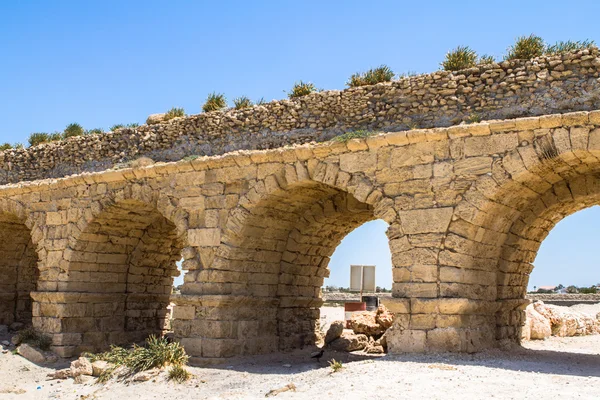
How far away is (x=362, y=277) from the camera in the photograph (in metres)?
14.5

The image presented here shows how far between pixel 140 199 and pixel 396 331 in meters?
5.11

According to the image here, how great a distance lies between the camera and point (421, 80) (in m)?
9.74

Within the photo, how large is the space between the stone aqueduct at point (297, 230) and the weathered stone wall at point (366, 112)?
92cm

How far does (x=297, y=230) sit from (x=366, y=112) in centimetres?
248

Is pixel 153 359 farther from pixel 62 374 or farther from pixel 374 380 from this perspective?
pixel 374 380

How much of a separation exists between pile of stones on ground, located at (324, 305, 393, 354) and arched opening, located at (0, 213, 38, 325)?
24.9ft

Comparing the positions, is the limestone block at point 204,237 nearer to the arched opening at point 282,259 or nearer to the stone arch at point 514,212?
the arched opening at point 282,259

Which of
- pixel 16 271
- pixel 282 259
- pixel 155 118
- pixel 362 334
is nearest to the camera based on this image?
pixel 282 259

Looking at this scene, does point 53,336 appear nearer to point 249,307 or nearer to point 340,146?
point 249,307

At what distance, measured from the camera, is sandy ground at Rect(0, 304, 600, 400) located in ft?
21.1

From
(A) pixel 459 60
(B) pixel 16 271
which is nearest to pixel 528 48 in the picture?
(A) pixel 459 60

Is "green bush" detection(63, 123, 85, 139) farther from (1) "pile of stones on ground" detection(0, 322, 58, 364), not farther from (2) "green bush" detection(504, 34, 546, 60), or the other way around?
(2) "green bush" detection(504, 34, 546, 60)

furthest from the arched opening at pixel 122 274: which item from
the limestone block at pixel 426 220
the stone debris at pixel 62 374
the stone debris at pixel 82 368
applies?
the limestone block at pixel 426 220

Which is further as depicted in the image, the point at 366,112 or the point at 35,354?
the point at 35,354
